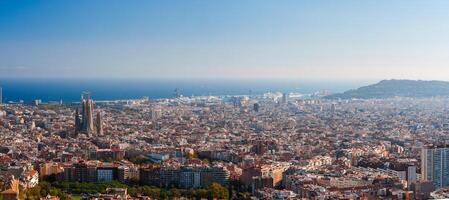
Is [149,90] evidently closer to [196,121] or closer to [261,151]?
[196,121]

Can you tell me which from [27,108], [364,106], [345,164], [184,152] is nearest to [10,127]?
[27,108]

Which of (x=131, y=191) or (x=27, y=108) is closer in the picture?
(x=131, y=191)

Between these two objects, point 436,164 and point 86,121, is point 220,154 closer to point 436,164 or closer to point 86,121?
point 436,164

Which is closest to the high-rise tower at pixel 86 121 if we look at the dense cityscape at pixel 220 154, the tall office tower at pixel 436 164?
the dense cityscape at pixel 220 154

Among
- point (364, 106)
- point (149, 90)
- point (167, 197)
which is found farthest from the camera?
point (149, 90)

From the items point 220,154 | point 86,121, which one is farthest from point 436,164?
point 86,121

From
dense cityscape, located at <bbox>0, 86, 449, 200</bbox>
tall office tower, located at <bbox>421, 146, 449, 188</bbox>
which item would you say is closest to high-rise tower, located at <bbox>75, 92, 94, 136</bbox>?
dense cityscape, located at <bbox>0, 86, 449, 200</bbox>

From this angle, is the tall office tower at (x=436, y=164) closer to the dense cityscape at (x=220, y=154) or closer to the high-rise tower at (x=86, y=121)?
the dense cityscape at (x=220, y=154)
